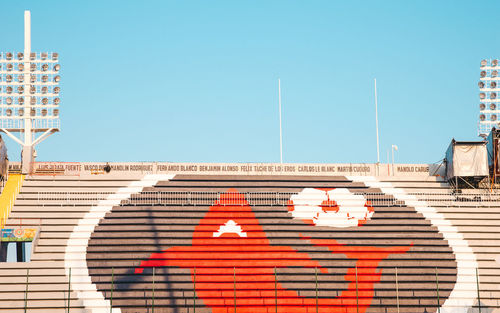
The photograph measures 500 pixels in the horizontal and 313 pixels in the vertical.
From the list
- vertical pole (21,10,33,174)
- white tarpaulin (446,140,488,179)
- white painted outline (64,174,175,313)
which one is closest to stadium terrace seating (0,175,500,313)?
white painted outline (64,174,175,313)

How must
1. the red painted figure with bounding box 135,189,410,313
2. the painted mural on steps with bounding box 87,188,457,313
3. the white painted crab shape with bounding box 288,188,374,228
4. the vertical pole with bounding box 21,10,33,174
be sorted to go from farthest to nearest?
the vertical pole with bounding box 21,10,33,174 < the white painted crab shape with bounding box 288,188,374,228 < the painted mural on steps with bounding box 87,188,457,313 < the red painted figure with bounding box 135,189,410,313

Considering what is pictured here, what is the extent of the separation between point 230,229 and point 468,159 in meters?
18.1

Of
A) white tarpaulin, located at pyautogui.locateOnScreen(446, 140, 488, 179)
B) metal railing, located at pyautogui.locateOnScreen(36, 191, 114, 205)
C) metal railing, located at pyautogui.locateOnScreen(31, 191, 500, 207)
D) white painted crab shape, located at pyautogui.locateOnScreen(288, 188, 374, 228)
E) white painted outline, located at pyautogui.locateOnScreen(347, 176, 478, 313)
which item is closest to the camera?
white painted outline, located at pyautogui.locateOnScreen(347, 176, 478, 313)

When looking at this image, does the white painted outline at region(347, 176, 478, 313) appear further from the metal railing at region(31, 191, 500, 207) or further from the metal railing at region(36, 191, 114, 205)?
the metal railing at region(36, 191, 114, 205)

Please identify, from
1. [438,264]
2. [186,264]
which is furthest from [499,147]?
[186,264]

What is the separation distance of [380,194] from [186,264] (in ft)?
51.4

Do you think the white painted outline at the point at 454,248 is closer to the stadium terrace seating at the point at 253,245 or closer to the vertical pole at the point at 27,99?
the stadium terrace seating at the point at 253,245

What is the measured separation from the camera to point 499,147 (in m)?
58.2

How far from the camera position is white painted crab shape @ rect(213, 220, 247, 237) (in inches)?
2029

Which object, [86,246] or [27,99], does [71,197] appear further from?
[27,99]

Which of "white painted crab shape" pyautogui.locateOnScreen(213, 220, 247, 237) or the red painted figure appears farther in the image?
"white painted crab shape" pyautogui.locateOnScreen(213, 220, 247, 237)

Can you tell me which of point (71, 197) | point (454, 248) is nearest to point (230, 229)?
point (71, 197)

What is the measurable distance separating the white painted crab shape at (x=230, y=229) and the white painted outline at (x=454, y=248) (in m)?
10.5

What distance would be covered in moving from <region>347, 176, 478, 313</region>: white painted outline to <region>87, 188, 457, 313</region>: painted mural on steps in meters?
0.56
